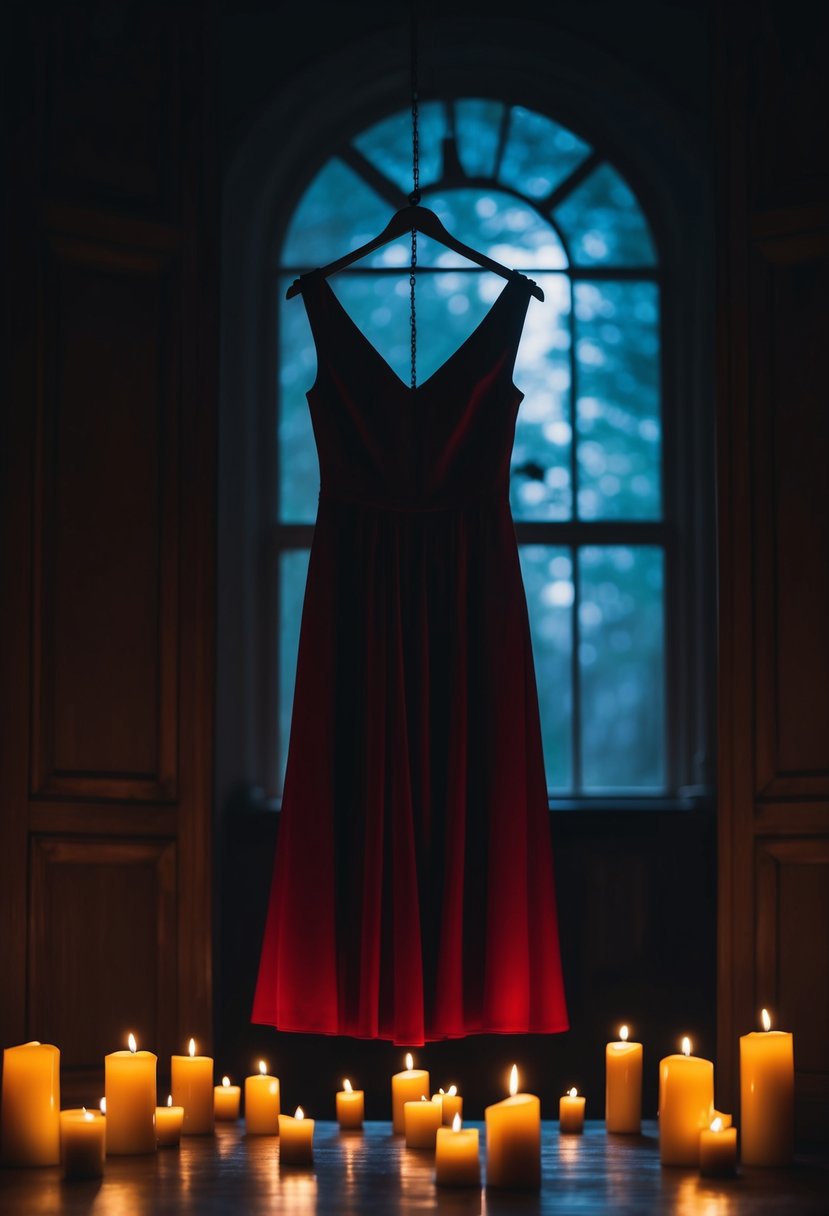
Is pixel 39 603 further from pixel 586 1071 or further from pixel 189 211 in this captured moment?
pixel 586 1071

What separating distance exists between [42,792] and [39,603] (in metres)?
0.38

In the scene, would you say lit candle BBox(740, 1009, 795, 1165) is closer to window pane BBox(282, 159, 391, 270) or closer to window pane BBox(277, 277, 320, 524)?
window pane BBox(277, 277, 320, 524)

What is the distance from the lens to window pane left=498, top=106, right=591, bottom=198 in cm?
348

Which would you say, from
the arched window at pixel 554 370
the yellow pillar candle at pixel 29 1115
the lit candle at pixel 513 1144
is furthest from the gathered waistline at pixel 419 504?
the yellow pillar candle at pixel 29 1115

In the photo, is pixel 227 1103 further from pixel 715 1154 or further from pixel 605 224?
pixel 605 224

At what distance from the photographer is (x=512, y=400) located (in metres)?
2.66

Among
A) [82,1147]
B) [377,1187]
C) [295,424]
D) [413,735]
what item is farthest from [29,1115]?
[295,424]

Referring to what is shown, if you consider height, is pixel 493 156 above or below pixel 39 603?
above

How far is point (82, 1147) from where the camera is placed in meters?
2.28

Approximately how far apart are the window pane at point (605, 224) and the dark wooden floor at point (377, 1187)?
2.02m

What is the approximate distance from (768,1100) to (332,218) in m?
2.24

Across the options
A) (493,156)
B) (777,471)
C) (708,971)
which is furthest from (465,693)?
(493,156)

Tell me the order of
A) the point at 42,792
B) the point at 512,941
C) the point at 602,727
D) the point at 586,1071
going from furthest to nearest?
the point at 602,727 < the point at 586,1071 < the point at 42,792 < the point at 512,941

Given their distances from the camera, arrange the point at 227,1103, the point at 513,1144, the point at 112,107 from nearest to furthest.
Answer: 1. the point at 513,1144
2. the point at 227,1103
3. the point at 112,107
